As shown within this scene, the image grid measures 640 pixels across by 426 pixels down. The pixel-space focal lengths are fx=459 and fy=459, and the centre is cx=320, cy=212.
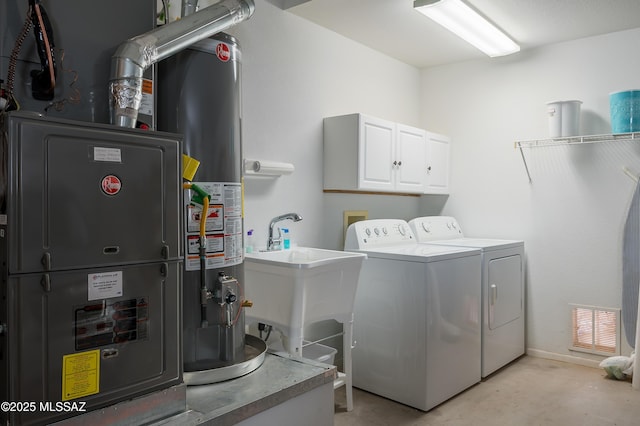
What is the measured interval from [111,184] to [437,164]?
341cm

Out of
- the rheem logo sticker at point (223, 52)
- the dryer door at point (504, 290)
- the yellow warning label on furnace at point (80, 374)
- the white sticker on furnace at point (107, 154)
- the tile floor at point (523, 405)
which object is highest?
the rheem logo sticker at point (223, 52)

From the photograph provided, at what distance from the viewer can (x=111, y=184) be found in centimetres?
121

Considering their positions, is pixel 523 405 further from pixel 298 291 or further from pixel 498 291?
pixel 298 291

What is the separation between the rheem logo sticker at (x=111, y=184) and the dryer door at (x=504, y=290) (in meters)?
2.88

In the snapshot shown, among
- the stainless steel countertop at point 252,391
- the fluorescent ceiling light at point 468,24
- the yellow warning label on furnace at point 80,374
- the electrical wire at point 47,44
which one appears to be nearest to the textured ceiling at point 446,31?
the fluorescent ceiling light at point 468,24

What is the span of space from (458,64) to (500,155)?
96 cm

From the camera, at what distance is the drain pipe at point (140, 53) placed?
136 cm

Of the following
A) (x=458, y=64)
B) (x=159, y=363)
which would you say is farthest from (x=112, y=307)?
(x=458, y=64)

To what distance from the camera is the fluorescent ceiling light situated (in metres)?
2.91

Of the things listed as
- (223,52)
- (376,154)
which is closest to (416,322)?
(376,154)

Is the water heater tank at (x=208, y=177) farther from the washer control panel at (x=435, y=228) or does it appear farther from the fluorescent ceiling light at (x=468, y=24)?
the washer control panel at (x=435, y=228)

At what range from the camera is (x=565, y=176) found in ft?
12.5

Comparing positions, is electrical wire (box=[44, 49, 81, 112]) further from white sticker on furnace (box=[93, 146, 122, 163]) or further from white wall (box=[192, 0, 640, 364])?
white wall (box=[192, 0, 640, 364])

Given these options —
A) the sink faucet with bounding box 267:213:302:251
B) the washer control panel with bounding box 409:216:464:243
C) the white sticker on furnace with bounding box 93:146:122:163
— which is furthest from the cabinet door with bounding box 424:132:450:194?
the white sticker on furnace with bounding box 93:146:122:163
